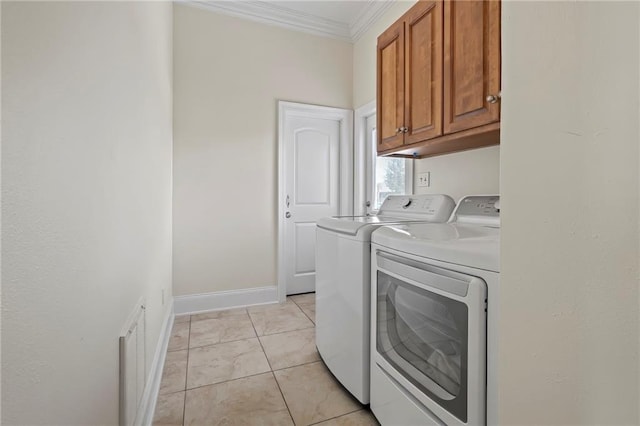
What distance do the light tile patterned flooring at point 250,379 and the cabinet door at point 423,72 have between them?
1.54m

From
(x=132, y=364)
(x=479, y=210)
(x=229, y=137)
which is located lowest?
(x=132, y=364)

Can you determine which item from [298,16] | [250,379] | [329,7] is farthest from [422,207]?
[298,16]

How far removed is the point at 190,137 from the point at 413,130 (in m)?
1.96

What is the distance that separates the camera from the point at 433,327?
3.52 ft

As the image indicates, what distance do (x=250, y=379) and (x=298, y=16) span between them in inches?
125

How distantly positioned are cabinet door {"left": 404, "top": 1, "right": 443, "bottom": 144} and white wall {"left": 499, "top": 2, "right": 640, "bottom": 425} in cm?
118

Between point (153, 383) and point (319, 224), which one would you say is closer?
point (153, 383)

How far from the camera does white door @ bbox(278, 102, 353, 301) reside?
319 cm

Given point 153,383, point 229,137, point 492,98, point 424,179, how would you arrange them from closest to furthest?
point 492,98
point 153,383
point 424,179
point 229,137

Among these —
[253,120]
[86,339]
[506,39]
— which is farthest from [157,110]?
[506,39]

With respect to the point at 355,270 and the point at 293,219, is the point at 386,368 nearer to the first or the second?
the point at 355,270

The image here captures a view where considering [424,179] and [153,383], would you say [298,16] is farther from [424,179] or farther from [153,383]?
[153,383]

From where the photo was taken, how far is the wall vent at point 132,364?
1004 mm

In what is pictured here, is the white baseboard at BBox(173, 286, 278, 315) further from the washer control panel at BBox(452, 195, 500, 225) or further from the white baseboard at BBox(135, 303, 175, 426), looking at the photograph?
the washer control panel at BBox(452, 195, 500, 225)
